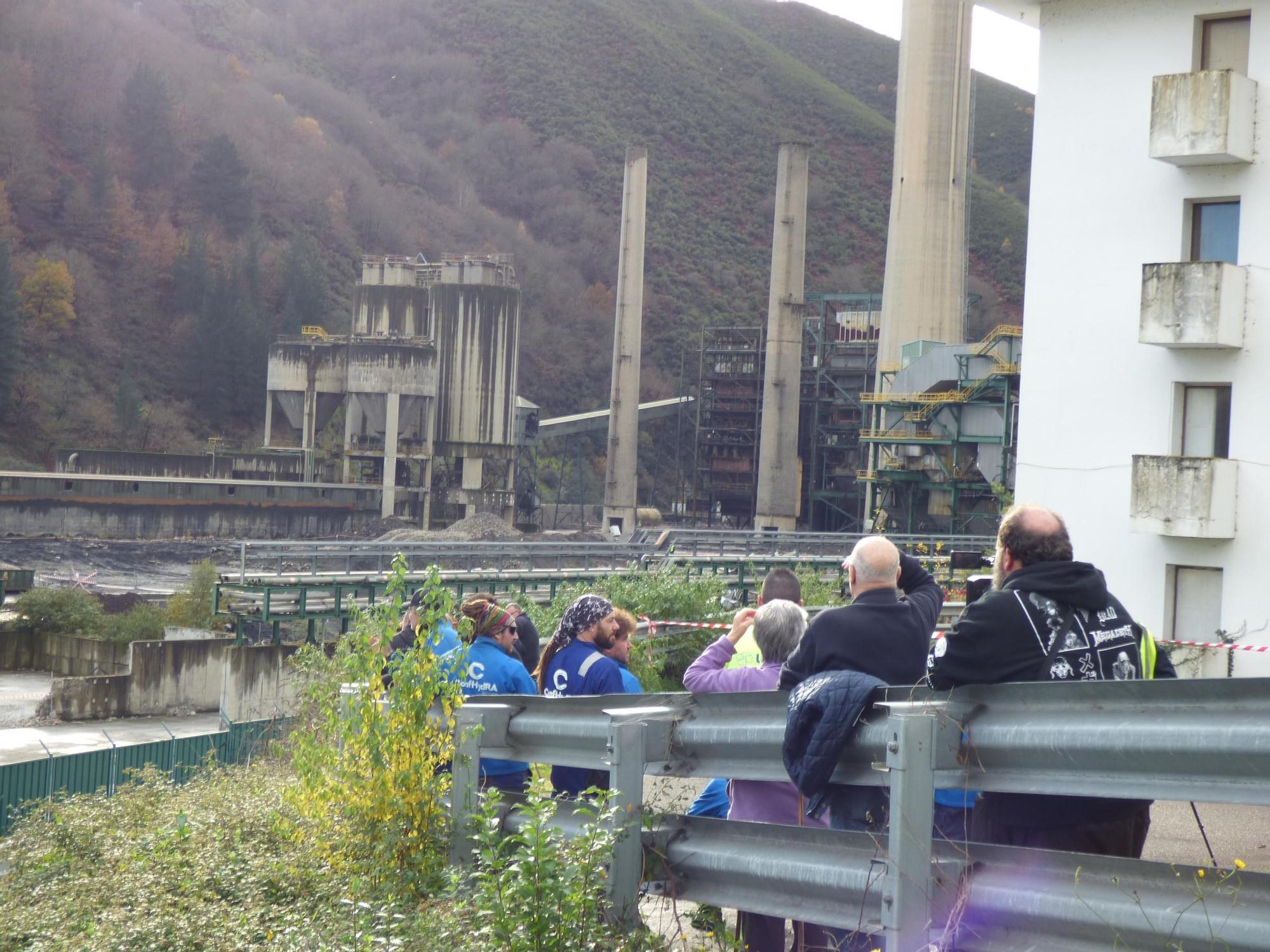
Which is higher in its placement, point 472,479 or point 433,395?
point 433,395

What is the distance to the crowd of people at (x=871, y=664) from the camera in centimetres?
341

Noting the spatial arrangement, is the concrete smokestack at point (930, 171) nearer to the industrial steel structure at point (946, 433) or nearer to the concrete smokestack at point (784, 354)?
the industrial steel structure at point (946, 433)

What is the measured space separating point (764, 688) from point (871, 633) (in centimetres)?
124

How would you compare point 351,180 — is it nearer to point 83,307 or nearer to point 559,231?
point 559,231

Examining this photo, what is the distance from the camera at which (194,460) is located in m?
55.9

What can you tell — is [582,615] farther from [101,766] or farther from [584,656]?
[101,766]

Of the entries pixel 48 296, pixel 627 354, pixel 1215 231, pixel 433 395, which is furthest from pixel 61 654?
pixel 48 296

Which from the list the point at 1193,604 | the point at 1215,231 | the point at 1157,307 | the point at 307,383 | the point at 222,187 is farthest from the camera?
the point at 222,187

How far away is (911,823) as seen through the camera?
3.09 m

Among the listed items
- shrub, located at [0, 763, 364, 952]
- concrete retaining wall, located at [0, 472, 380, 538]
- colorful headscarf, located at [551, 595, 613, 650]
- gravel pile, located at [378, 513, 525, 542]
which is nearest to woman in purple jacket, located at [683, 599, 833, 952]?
colorful headscarf, located at [551, 595, 613, 650]

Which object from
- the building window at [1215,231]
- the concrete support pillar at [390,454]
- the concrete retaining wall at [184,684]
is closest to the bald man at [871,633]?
the building window at [1215,231]

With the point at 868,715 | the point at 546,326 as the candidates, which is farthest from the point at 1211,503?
the point at 546,326

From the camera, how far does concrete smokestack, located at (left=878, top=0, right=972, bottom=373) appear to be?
51062mm

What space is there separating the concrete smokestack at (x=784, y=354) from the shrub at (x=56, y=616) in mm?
34439
